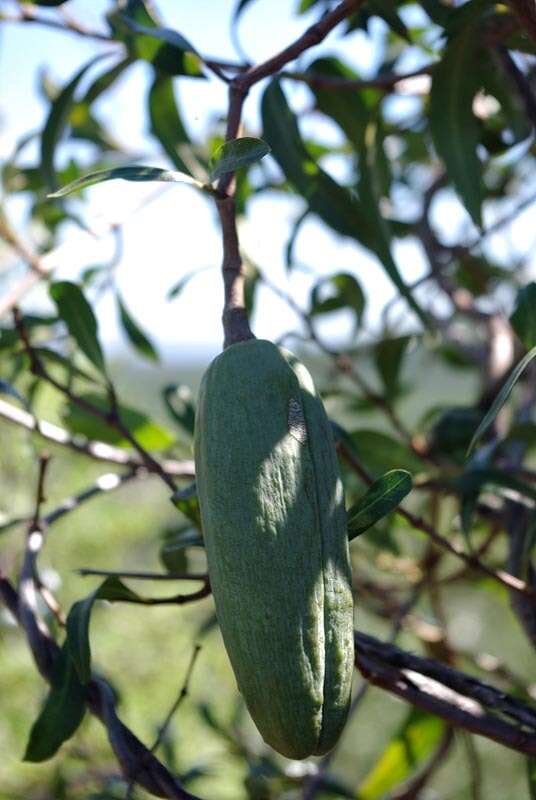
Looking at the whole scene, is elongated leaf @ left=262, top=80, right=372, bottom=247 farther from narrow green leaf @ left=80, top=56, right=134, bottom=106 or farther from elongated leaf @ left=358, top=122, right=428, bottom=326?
narrow green leaf @ left=80, top=56, right=134, bottom=106

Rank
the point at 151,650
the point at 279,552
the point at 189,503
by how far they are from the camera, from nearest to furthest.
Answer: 1. the point at 279,552
2. the point at 189,503
3. the point at 151,650

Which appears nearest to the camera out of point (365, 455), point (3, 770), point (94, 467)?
point (365, 455)

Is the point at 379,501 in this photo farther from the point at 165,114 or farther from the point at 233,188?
the point at 165,114

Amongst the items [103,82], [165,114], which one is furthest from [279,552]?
[103,82]

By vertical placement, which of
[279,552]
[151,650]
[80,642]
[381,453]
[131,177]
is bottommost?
[151,650]

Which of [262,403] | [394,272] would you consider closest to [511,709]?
[262,403]

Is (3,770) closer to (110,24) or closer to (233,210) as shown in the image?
(110,24)

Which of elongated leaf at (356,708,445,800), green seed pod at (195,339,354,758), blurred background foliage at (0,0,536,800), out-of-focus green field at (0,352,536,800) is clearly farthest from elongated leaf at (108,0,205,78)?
out-of-focus green field at (0,352,536,800)
